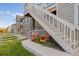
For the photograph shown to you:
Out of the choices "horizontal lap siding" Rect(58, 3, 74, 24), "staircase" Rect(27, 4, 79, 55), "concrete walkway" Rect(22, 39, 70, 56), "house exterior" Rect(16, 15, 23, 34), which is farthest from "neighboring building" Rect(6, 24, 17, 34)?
"horizontal lap siding" Rect(58, 3, 74, 24)

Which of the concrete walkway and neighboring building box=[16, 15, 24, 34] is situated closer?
the concrete walkway

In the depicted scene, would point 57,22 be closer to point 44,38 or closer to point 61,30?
point 61,30

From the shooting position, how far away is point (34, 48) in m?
4.59

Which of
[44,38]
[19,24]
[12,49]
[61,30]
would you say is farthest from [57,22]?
[12,49]

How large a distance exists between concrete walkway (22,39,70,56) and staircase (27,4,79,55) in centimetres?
20

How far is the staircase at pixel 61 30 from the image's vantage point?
12.5ft

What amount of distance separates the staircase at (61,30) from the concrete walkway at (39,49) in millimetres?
200

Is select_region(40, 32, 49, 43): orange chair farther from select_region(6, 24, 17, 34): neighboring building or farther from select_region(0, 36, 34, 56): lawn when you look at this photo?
select_region(6, 24, 17, 34): neighboring building

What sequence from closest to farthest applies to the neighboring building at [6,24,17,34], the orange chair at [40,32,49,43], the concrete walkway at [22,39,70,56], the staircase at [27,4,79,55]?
the staircase at [27,4,79,55] → the concrete walkway at [22,39,70,56] → the neighboring building at [6,24,17,34] → the orange chair at [40,32,49,43]

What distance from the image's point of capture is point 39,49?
14.5ft

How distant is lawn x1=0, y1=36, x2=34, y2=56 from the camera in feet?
14.7

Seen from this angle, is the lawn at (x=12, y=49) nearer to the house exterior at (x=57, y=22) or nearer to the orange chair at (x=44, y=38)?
the house exterior at (x=57, y=22)

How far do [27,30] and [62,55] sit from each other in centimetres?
152

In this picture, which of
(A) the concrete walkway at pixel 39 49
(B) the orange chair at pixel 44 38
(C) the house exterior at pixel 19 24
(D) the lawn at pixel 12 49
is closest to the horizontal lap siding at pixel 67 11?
(B) the orange chair at pixel 44 38
